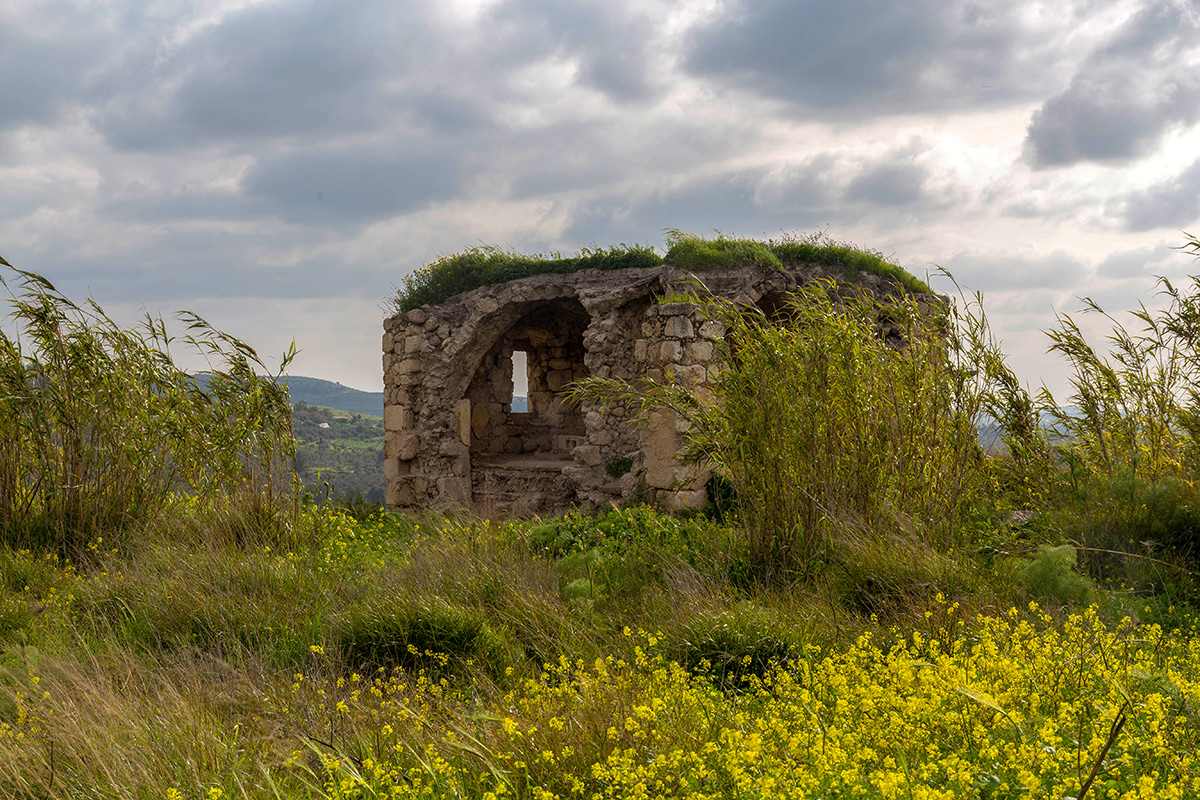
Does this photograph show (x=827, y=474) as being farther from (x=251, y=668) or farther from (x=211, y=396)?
(x=211, y=396)

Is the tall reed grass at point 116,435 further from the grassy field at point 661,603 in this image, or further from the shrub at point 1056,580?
the shrub at point 1056,580

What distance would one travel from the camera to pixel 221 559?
5543 millimetres

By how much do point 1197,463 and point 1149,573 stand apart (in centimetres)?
132

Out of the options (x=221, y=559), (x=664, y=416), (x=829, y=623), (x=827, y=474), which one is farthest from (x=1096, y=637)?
(x=664, y=416)

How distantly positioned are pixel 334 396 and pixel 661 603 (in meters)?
88.6

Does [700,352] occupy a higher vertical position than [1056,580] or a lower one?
higher

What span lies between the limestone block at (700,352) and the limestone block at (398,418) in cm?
453

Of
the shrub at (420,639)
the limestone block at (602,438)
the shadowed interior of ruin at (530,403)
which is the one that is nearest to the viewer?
the shrub at (420,639)

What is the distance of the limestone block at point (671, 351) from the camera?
31.9 ft

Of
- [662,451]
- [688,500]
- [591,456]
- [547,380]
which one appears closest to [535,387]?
[547,380]

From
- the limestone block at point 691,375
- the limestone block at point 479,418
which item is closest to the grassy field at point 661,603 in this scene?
the limestone block at point 691,375

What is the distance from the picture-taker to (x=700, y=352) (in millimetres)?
9867

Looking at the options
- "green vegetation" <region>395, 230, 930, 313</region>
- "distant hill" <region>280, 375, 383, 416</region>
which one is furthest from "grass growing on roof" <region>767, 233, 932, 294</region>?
"distant hill" <region>280, 375, 383, 416</region>

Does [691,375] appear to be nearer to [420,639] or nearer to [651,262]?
[651,262]
